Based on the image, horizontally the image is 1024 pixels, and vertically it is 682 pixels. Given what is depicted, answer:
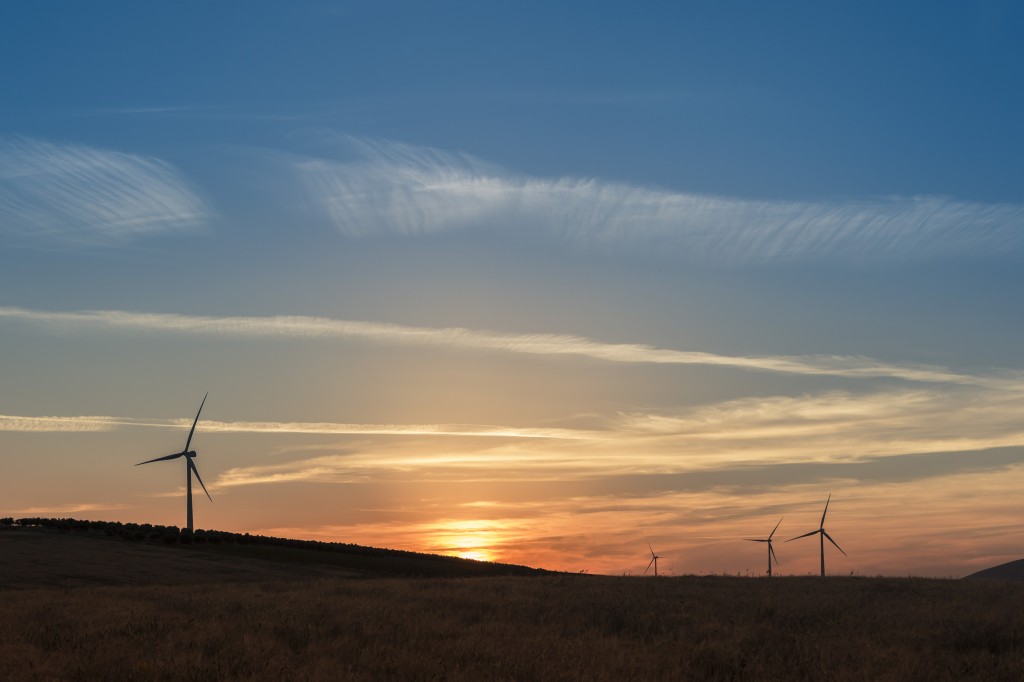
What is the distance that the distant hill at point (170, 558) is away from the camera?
164 feet

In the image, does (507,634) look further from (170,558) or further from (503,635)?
(170,558)

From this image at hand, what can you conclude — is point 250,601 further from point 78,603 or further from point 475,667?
point 475,667

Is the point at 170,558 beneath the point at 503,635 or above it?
above

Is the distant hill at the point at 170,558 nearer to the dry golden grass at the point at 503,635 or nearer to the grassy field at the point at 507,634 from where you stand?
the grassy field at the point at 507,634

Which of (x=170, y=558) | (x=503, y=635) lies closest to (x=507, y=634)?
(x=503, y=635)

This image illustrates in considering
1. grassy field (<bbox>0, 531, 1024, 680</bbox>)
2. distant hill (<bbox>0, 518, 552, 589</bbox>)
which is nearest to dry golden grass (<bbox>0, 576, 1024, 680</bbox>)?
grassy field (<bbox>0, 531, 1024, 680</bbox>)

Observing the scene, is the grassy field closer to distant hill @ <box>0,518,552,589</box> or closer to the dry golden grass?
the dry golden grass

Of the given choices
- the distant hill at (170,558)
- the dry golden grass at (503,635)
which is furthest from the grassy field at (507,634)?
the distant hill at (170,558)

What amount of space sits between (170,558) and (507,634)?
4349cm

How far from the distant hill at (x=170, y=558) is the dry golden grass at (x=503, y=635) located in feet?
46.5

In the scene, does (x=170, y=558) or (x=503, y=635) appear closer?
(x=503, y=635)

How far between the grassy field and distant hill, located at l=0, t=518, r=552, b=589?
13.5 m

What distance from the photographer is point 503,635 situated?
2423 centimetres

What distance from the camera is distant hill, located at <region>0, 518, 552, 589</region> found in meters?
50.0
